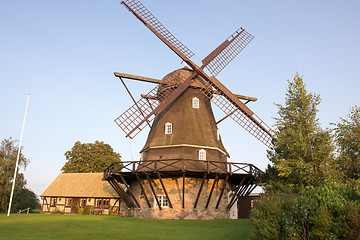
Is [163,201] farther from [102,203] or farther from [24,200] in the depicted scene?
[24,200]

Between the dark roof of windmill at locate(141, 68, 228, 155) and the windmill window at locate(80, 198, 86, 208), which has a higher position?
the dark roof of windmill at locate(141, 68, 228, 155)

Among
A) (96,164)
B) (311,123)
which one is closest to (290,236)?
(311,123)

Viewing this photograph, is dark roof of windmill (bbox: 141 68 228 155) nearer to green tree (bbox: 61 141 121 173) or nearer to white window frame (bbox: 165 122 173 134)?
white window frame (bbox: 165 122 173 134)

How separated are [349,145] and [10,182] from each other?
107 feet

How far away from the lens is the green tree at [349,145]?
13.1 meters

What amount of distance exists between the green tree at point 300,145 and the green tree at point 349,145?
2.82 feet

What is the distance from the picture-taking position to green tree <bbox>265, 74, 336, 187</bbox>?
12.7 meters

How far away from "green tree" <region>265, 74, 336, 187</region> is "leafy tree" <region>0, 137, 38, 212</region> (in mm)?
27748

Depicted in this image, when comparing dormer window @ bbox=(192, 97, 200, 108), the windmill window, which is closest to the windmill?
dormer window @ bbox=(192, 97, 200, 108)

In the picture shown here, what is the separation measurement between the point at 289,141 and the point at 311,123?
4.66 feet

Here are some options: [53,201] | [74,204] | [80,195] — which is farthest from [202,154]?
[53,201]

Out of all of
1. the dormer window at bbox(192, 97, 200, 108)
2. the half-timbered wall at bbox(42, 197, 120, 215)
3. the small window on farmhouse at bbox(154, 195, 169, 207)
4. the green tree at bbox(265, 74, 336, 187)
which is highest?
the dormer window at bbox(192, 97, 200, 108)

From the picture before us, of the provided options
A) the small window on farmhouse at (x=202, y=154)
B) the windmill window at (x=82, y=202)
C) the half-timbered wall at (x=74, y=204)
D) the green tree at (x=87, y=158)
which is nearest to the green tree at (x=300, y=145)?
the small window on farmhouse at (x=202, y=154)

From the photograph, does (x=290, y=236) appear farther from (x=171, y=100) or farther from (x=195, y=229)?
(x=171, y=100)
